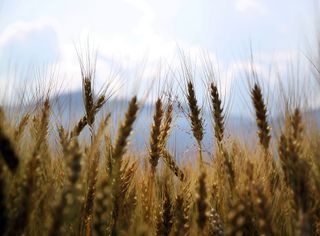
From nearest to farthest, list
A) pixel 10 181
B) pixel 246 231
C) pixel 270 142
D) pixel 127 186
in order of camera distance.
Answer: pixel 10 181 < pixel 246 231 < pixel 270 142 < pixel 127 186

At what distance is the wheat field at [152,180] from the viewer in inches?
63.5

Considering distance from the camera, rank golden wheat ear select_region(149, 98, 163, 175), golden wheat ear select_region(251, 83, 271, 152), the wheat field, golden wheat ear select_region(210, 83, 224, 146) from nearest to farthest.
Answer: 1. the wheat field
2. golden wheat ear select_region(251, 83, 271, 152)
3. golden wheat ear select_region(149, 98, 163, 175)
4. golden wheat ear select_region(210, 83, 224, 146)

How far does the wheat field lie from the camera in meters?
1.61

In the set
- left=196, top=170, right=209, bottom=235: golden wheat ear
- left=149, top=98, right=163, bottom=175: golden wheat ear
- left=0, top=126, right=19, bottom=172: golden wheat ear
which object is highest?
left=149, top=98, right=163, bottom=175: golden wheat ear

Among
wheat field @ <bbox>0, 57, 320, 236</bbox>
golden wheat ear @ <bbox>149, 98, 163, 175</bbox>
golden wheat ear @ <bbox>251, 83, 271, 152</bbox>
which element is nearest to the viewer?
wheat field @ <bbox>0, 57, 320, 236</bbox>

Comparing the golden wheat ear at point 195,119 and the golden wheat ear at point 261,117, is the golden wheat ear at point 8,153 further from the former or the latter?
the golden wheat ear at point 195,119

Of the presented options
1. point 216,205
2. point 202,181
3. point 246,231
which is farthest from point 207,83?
point 202,181

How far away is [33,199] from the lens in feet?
5.40

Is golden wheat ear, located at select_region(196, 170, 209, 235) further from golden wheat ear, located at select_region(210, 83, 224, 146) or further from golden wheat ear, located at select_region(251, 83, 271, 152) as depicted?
golden wheat ear, located at select_region(210, 83, 224, 146)

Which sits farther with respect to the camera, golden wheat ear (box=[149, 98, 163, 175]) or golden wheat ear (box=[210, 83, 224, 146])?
golden wheat ear (box=[210, 83, 224, 146])

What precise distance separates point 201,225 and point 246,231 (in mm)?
699

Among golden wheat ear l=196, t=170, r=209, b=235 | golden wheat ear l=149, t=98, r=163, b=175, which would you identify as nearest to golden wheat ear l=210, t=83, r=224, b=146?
golden wheat ear l=149, t=98, r=163, b=175

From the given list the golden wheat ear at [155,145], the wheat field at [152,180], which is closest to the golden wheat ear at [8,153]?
the wheat field at [152,180]

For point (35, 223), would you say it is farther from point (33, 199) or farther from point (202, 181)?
point (202, 181)
